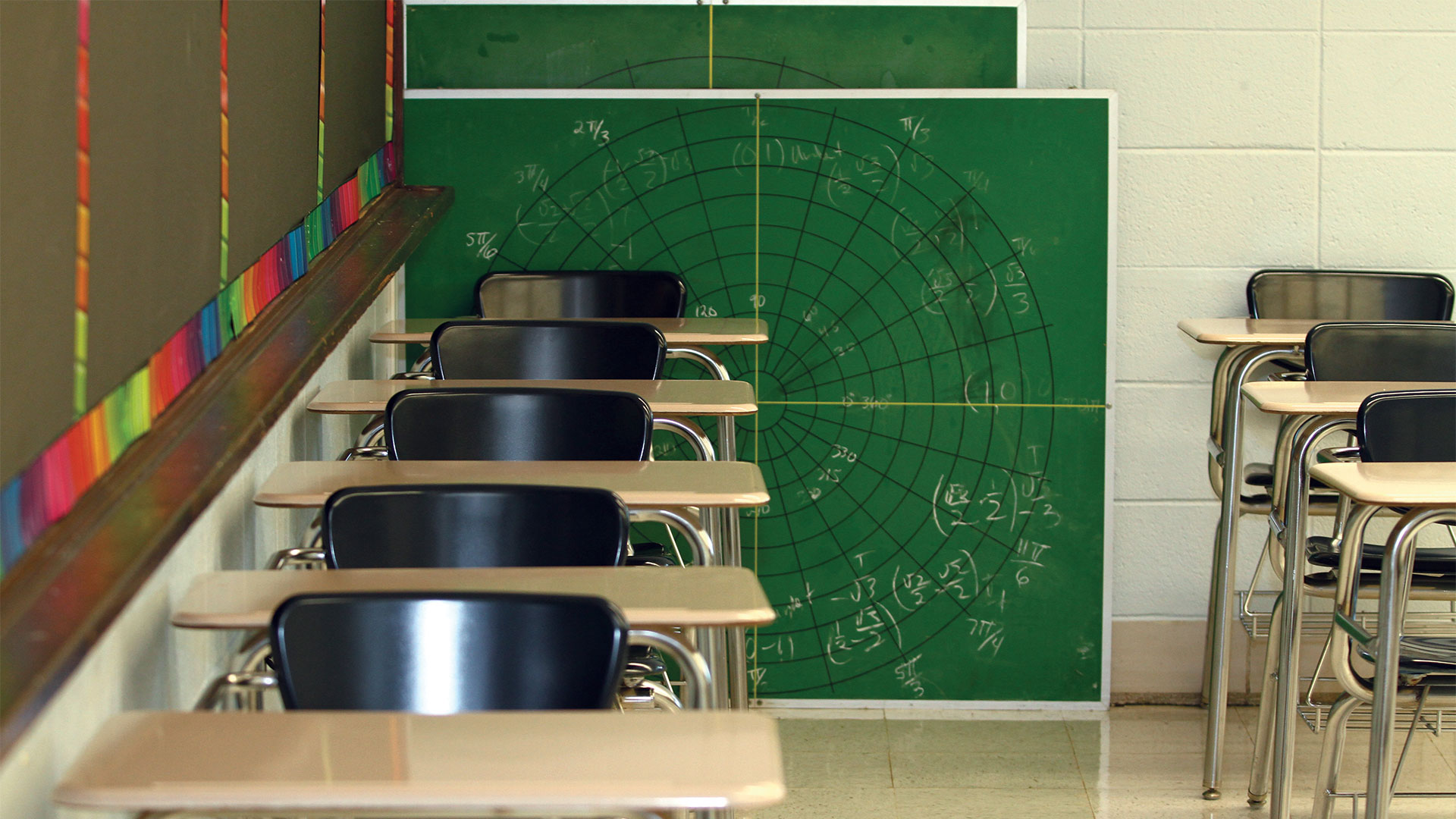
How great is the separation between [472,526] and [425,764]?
26.6 inches

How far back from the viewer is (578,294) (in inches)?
144

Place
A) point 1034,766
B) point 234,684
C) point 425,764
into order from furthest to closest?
point 1034,766, point 234,684, point 425,764

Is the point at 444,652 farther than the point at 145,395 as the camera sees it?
No

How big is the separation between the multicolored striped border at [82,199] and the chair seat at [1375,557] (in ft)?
7.56

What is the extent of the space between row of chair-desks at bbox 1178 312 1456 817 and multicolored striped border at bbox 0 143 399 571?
5.71 ft

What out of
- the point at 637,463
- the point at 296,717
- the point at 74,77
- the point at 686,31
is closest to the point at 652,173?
the point at 686,31

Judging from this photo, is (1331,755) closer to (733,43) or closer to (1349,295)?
(1349,295)

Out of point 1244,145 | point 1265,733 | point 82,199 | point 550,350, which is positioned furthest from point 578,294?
point 82,199

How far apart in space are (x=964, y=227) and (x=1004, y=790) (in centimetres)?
138

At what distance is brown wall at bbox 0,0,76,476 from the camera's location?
1.48 metres

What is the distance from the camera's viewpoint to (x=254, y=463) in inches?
96.7

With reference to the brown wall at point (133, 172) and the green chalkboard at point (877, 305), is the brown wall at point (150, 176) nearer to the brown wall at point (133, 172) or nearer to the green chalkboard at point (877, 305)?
the brown wall at point (133, 172)

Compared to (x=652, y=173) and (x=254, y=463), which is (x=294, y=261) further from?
(x=652, y=173)

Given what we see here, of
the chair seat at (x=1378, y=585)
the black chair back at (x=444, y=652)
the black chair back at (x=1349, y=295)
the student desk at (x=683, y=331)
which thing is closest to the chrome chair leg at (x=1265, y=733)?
the chair seat at (x=1378, y=585)
